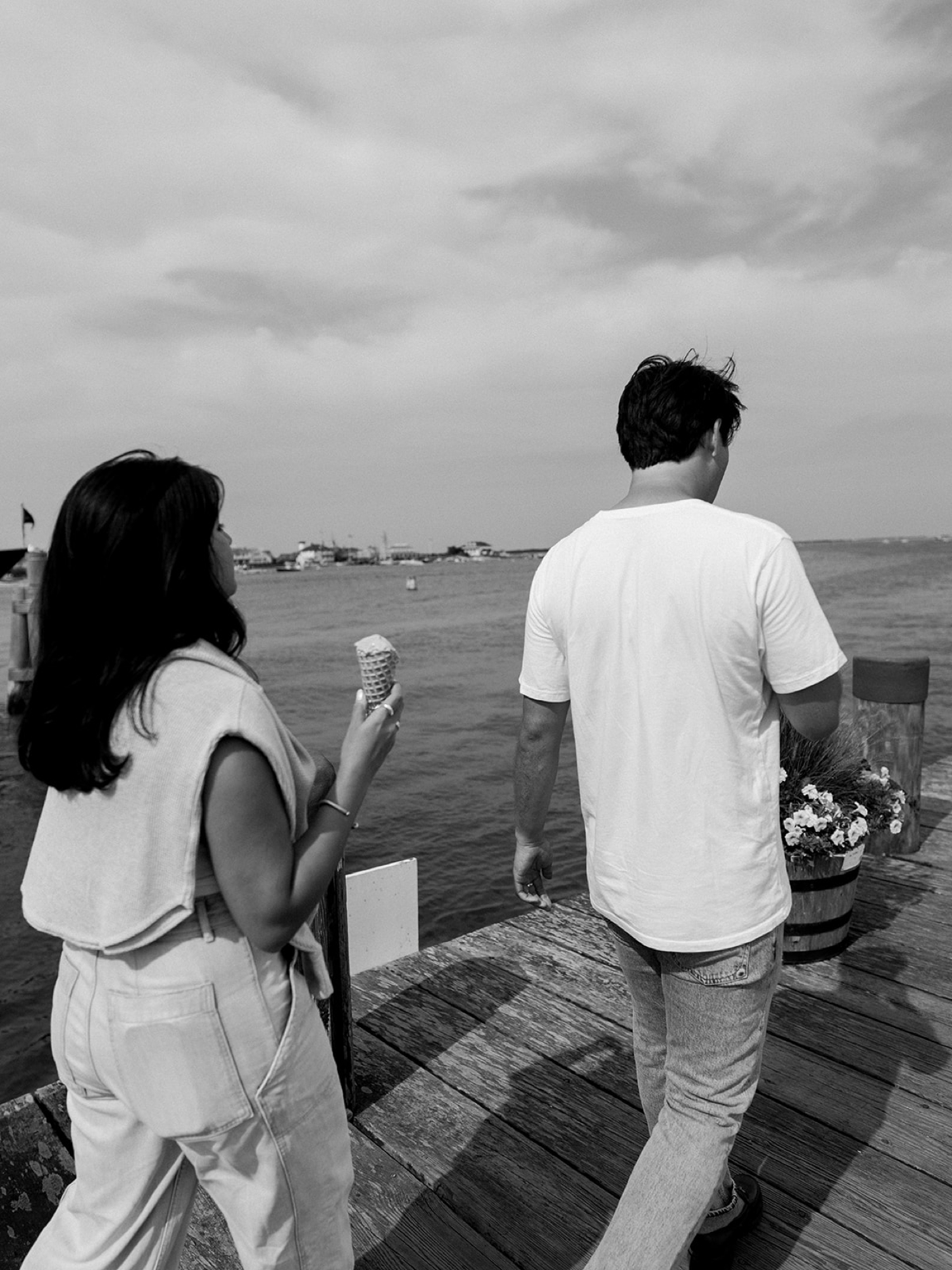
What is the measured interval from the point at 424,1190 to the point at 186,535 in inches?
89.4

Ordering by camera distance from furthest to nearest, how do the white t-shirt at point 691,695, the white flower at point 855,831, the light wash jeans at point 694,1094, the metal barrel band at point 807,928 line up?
the metal barrel band at point 807,928 → the white flower at point 855,831 → the light wash jeans at point 694,1094 → the white t-shirt at point 691,695

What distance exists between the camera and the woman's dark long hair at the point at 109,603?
1.54 meters

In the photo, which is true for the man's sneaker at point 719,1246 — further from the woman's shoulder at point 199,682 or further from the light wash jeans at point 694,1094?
the woman's shoulder at point 199,682

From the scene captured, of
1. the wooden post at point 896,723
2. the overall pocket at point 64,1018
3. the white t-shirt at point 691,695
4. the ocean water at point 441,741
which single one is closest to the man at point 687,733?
the white t-shirt at point 691,695

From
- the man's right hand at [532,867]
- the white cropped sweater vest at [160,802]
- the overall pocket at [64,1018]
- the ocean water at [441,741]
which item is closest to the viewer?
the white cropped sweater vest at [160,802]

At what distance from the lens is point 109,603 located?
155cm

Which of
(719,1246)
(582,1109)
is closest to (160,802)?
(719,1246)

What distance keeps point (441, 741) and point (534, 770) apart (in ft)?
58.4

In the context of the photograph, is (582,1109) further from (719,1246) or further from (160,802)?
(160,802)

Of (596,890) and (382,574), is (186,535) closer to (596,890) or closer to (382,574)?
(596,890)

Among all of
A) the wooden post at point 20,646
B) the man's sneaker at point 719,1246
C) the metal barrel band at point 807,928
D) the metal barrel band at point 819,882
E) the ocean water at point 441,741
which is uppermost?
the metal barrel band at point 819,882

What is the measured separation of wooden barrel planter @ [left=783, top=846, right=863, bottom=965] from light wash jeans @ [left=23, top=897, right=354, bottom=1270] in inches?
110

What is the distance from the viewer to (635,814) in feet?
7.20

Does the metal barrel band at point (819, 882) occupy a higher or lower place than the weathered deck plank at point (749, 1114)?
higher
